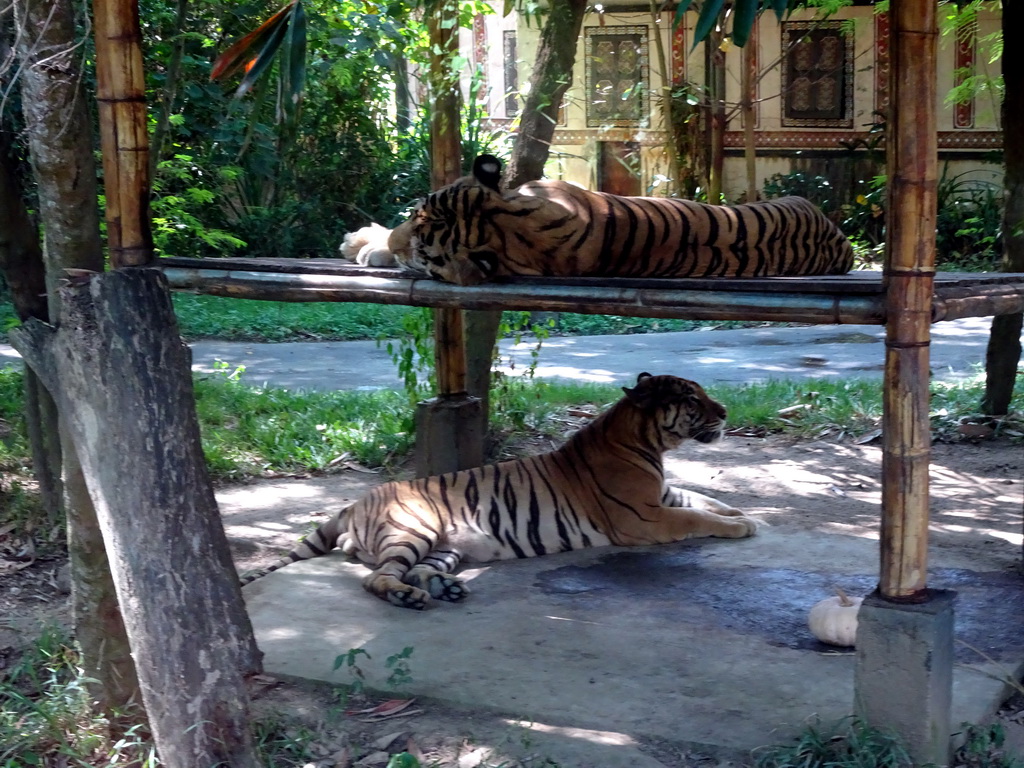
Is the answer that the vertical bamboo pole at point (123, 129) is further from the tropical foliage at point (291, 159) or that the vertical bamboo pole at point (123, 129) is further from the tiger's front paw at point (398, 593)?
the tropical foliage at point (291, 159)

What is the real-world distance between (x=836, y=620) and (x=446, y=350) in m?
2.63

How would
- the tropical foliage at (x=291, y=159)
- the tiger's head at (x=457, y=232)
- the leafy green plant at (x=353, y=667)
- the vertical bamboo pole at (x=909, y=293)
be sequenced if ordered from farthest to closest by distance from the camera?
1. the tropical foliage at (x=291, y=159)
2. the tiger's head at (x=457, y=232)
3. the leafy green plant at (x=353, y=667)
4. the vertical bamboo pole at (x=909, y=293)

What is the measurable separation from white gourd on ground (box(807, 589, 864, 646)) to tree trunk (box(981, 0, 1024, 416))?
11.2 feet

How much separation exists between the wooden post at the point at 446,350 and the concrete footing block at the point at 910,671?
3.04 metres

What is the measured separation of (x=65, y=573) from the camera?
17.1 ft

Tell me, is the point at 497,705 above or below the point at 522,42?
below

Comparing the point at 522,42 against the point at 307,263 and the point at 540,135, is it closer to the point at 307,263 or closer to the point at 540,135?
the point at 540,135

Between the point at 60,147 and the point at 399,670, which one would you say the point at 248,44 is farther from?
the point at 399,670

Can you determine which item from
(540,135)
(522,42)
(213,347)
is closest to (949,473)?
(540,135)

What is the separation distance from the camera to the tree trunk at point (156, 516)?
131 inches

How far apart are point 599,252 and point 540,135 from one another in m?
2.06

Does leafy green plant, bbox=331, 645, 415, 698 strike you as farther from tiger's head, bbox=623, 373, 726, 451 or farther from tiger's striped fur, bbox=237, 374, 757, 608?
tiger's head, bbox=623, 373, 726, 451

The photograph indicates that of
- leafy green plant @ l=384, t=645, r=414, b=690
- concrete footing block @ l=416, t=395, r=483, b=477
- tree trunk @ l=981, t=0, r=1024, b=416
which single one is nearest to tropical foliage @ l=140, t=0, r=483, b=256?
concrete footing block @ l=416, t=395, r=483, b=477

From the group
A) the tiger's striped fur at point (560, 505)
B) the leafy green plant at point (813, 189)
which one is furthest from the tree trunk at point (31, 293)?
the leafy green plant at point (813, 189)
